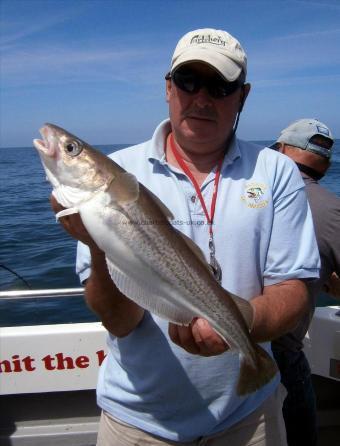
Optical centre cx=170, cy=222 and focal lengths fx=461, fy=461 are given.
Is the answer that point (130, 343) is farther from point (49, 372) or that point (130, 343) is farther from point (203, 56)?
point (49, 372)

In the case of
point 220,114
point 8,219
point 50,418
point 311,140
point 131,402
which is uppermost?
point 220,114

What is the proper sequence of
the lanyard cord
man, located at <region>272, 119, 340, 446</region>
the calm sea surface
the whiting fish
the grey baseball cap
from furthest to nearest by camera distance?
the calm sea surface < the grey baseball cap < man, located at <region>272, 119, 340, 446</region> < the lanyard cord < the whiting fish

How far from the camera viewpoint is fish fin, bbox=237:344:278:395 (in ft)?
7.01

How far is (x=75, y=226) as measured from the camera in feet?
6.50

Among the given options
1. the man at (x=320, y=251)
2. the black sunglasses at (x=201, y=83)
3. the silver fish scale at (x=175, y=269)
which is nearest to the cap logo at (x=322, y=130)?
the man at (x=320, y=251)

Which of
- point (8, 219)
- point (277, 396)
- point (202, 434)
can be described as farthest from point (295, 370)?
point (8, 219)

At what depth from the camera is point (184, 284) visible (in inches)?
78.3

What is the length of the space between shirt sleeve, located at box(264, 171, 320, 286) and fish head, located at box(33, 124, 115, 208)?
94 cm

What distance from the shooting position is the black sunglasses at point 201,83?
2.47 m

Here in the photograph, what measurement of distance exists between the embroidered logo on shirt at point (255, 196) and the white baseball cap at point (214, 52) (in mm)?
576

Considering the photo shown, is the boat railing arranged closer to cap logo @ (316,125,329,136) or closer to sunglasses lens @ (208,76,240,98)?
sunglasses lens @ (208,76,240,98)

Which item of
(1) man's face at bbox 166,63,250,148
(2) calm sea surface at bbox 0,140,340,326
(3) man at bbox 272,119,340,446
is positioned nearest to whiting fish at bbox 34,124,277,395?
(1) man's face at bbox 166,63,250,148

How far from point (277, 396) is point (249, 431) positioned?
276 mm

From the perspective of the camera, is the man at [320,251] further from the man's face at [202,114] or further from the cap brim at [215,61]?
the cap brim at [215,61]
